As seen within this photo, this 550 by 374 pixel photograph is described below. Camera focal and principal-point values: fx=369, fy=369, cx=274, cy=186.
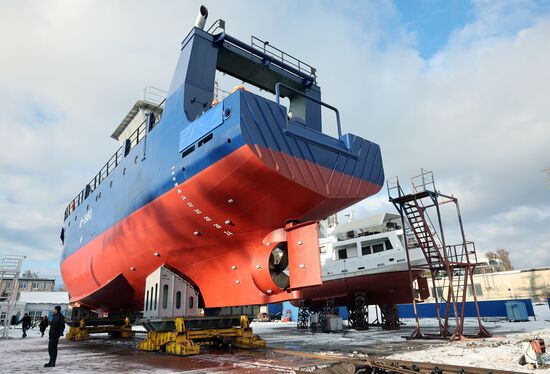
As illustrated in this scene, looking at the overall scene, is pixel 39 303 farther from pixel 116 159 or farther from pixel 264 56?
pixel 264 56

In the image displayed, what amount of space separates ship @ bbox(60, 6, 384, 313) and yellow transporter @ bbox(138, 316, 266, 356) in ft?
2.33

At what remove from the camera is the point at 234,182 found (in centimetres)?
793

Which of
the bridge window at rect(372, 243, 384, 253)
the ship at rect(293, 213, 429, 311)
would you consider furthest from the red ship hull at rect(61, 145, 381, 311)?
the bridge window at rect(372, 243, 384, 253)

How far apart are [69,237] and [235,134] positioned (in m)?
16.0

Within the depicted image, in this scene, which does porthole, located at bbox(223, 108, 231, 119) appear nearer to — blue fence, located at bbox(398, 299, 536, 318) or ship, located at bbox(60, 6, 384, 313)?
ship, located at bbox(60, 6, 384, 313)

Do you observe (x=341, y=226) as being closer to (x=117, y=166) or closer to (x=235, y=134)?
(x=117, y=166)

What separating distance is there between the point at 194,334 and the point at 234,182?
467cm

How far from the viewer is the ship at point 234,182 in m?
7.88

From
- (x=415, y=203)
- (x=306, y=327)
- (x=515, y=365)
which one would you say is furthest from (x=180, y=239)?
(x=306, y=327)

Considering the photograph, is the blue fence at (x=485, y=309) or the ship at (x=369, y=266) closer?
the ship at (x=369, y=266)

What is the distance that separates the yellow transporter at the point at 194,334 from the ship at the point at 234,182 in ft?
2.33

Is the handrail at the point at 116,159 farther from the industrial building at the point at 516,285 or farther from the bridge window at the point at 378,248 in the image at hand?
the industrial building at the point at 516,285

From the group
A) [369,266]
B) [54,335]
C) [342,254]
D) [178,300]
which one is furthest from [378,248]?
[54,335]

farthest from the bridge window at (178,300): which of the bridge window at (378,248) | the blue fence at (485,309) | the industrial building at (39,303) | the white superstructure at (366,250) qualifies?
the industrial building at (39,303)
